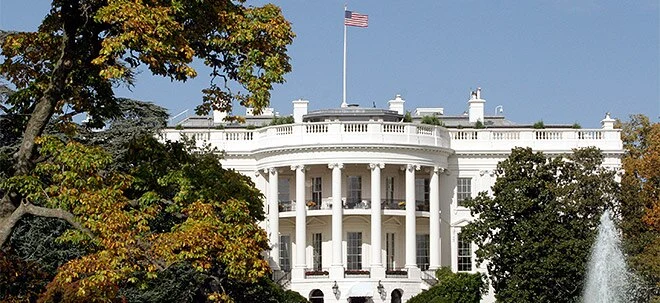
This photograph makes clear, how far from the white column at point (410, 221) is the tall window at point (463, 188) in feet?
15.8

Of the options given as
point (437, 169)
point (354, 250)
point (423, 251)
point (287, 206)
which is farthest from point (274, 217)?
point (437, 169)

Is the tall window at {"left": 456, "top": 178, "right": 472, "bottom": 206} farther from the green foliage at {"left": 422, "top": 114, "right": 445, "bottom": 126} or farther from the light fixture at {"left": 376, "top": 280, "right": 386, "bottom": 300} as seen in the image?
the light fixture at {"left": 376, "top": 280, "right": 386, "bottom": 300}

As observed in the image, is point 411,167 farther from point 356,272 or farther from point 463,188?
point 356,272

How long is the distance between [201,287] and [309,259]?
27910 millimetres

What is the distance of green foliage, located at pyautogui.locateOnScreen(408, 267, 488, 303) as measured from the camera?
6319cm

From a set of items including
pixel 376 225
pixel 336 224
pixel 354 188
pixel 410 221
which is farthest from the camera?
pixel 354 188

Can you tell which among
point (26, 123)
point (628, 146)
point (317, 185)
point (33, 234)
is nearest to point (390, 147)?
point (317, 185)

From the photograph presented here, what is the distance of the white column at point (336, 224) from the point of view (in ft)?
222

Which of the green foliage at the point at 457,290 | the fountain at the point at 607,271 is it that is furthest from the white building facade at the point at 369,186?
the fountain at the point at 607,271

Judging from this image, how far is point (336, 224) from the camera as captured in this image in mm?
68438

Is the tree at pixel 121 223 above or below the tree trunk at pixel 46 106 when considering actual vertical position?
below

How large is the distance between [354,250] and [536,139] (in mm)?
10678

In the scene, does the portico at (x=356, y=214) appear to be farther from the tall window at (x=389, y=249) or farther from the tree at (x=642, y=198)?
the tree at (x=642, y=198)

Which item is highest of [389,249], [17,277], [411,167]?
[411,167]
